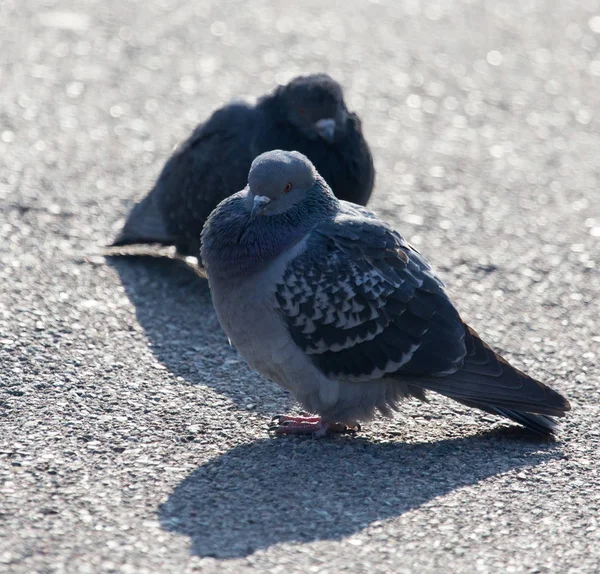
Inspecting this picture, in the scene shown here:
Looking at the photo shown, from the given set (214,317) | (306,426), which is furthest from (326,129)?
(306,426)

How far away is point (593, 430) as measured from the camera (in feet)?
16.7

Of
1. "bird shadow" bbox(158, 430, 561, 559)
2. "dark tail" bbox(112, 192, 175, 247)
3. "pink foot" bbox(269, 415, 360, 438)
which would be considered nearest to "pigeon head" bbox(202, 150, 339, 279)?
"pink foot" bbox(269, 415, 360, 438)

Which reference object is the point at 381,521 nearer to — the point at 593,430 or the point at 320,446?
the point at 320,446

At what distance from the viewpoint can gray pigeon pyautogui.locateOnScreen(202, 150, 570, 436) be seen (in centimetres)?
476

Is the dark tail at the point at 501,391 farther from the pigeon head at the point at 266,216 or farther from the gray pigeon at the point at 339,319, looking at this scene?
the pigeon head at the point at 266,216

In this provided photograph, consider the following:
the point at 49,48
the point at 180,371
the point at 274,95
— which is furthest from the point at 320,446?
the point at 49,48

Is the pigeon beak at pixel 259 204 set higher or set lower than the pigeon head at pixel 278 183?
lower

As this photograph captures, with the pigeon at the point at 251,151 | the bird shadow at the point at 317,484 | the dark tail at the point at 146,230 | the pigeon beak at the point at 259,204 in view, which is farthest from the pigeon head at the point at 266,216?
the dark tail at the point at 146,230

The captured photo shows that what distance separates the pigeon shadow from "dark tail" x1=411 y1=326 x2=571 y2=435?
2.94ft

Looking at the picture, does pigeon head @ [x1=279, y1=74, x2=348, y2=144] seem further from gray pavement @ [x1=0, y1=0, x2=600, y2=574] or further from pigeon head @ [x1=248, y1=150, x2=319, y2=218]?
pigeon head @ [x1=248, y1=150, x2=319, y2=218]

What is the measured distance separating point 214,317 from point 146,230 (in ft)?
3.41

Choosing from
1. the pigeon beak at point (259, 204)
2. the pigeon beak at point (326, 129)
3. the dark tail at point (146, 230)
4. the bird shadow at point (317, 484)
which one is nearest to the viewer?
the bird shadow at point (317, 484)

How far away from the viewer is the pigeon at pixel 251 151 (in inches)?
257

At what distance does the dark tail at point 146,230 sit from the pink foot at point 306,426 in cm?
223
